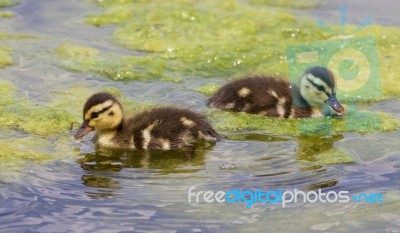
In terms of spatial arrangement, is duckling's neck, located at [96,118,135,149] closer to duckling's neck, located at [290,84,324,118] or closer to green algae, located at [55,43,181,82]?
duckling's neck, located at [290,84,324,118]

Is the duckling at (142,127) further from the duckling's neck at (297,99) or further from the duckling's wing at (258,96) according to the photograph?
the duckling's neck at (297,99)

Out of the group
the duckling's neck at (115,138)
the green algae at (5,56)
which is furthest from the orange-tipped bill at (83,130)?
the green algae at (5,56)

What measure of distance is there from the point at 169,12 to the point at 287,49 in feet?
5.88

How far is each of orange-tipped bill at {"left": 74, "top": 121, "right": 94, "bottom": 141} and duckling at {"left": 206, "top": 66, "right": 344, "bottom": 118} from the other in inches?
52.9

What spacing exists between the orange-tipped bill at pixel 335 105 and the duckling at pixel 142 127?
1.16 meters

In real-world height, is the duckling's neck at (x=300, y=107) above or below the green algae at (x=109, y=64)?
below

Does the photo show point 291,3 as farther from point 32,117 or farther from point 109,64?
point 32,117

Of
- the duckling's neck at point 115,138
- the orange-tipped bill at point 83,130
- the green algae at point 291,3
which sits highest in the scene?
the green algae at point 291,3

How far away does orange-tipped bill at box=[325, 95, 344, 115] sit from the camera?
757 centimetres

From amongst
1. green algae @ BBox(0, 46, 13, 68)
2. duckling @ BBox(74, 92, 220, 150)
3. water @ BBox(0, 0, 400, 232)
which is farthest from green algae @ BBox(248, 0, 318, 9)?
duckling @ BBox(74, 92, 220, 150)

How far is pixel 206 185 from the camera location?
6.06 meters

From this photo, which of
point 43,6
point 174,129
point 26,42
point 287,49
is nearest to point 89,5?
point 43,6

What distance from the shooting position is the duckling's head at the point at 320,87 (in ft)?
24.9

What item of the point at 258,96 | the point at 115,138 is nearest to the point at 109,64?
the point at 258,96
